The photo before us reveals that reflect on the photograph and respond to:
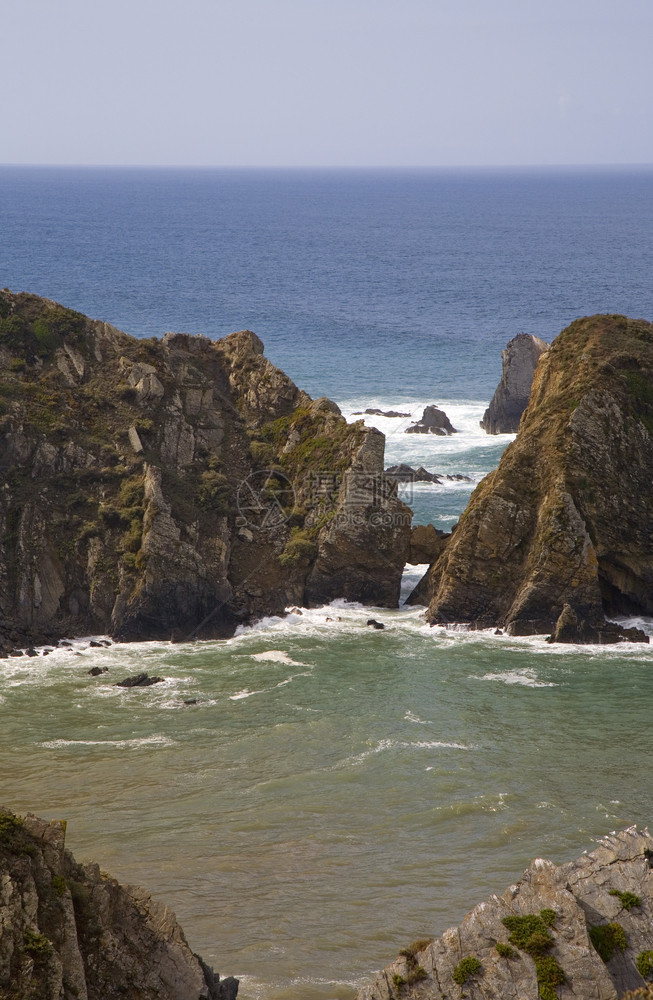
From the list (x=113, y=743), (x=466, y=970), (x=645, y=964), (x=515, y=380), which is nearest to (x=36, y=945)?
(x=466, y=970)

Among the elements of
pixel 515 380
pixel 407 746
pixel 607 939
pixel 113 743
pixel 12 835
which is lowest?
pixel 113 743

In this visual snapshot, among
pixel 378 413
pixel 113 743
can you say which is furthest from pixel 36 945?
pixel 378 413

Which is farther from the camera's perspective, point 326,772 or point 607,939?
point 326,772

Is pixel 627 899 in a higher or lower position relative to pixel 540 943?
higher

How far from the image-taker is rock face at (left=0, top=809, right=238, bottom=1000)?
25.5 metres

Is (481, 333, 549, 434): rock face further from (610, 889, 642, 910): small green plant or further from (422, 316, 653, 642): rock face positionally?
(610, 889, 642, 910): small green plant

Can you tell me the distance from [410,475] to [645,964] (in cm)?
6373

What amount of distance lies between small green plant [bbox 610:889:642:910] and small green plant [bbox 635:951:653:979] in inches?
50.0

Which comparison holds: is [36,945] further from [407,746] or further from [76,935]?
[407,746]

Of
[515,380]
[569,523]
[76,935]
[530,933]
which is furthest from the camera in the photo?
[515,380]

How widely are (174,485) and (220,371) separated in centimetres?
1342

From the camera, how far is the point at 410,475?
9069 centimetres

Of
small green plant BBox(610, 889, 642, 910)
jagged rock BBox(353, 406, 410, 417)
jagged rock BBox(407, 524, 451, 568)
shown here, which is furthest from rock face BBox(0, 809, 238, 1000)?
jagged rock BBox(353, 406, 410, 417)

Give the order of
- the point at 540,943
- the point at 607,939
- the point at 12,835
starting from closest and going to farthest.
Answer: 1. the point at 12,835
2. the point at 540,943
3. the point at 607,939
